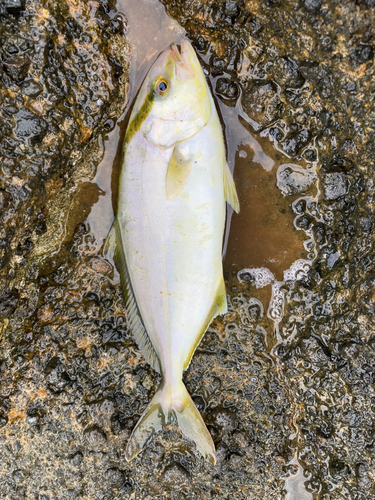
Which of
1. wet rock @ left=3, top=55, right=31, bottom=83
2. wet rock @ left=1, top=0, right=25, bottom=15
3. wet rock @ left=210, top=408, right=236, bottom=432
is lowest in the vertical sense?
wet rock @ left=210, top=408, right=236, bottom=432

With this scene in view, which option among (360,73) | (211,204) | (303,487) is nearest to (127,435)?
(303,487)

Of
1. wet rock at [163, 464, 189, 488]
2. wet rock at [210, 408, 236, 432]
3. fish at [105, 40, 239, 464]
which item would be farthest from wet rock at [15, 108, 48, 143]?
wet rock at [163, 464, 189, 488]

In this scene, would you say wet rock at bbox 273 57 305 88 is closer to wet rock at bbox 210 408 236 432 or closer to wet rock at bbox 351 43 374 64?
wet rock at bbox 351 43 374 64

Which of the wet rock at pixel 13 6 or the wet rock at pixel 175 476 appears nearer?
the wet rock at pixel 13 6

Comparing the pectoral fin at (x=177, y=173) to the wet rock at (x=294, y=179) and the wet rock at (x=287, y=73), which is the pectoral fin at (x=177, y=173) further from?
the wet rock at (x=287, y=73)

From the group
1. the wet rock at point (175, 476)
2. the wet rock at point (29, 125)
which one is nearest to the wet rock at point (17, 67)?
the wet rock at point (29, 125)

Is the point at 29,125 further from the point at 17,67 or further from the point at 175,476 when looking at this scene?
the point at 175,476
